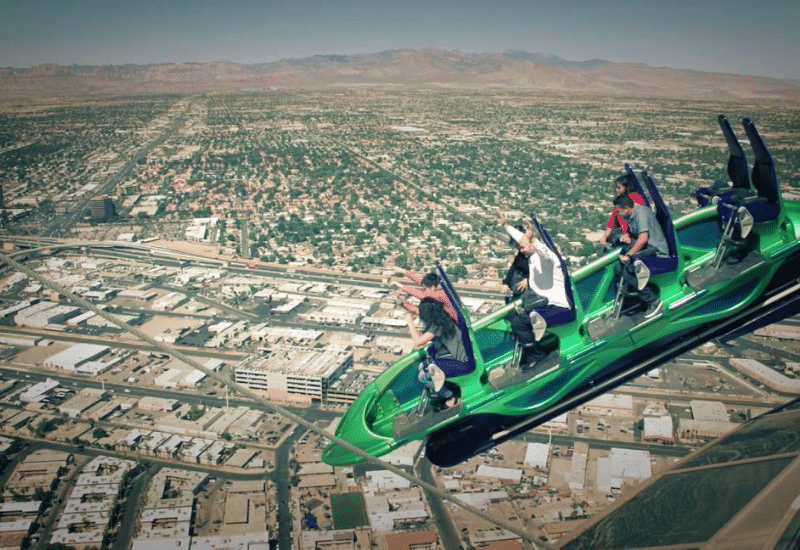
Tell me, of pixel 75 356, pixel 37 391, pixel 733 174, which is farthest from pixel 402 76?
pixel 733 174

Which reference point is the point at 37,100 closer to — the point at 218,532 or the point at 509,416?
the point at 218,532

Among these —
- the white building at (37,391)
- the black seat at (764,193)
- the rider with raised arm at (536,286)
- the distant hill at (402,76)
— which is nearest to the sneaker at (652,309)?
the rider with raised arm at (536,286)

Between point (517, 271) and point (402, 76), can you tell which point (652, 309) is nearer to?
point (517, 271)

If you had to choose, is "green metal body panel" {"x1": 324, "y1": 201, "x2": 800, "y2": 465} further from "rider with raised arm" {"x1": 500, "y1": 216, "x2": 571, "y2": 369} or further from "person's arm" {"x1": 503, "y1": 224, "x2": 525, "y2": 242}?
"person's arm" {"x1": 503, "y1": 224, "x2": 525, "y2": 242}

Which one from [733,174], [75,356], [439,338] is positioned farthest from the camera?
[75,356]

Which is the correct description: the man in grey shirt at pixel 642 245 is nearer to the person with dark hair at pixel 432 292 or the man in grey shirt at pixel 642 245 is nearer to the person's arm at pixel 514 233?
the person's arm at pixel 514 233

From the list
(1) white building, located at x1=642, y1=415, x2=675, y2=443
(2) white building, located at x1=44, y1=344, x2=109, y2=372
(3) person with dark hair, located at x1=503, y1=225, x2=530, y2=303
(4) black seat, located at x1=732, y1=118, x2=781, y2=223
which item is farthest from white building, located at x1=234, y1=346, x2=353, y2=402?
(4) black seat, located at x1=732, y1=118, x2=781, y2=223

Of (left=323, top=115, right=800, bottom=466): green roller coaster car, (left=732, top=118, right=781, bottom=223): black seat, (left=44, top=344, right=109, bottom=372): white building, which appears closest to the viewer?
(left=323, top=115, right=800, bottom=466): green roller coaster car
